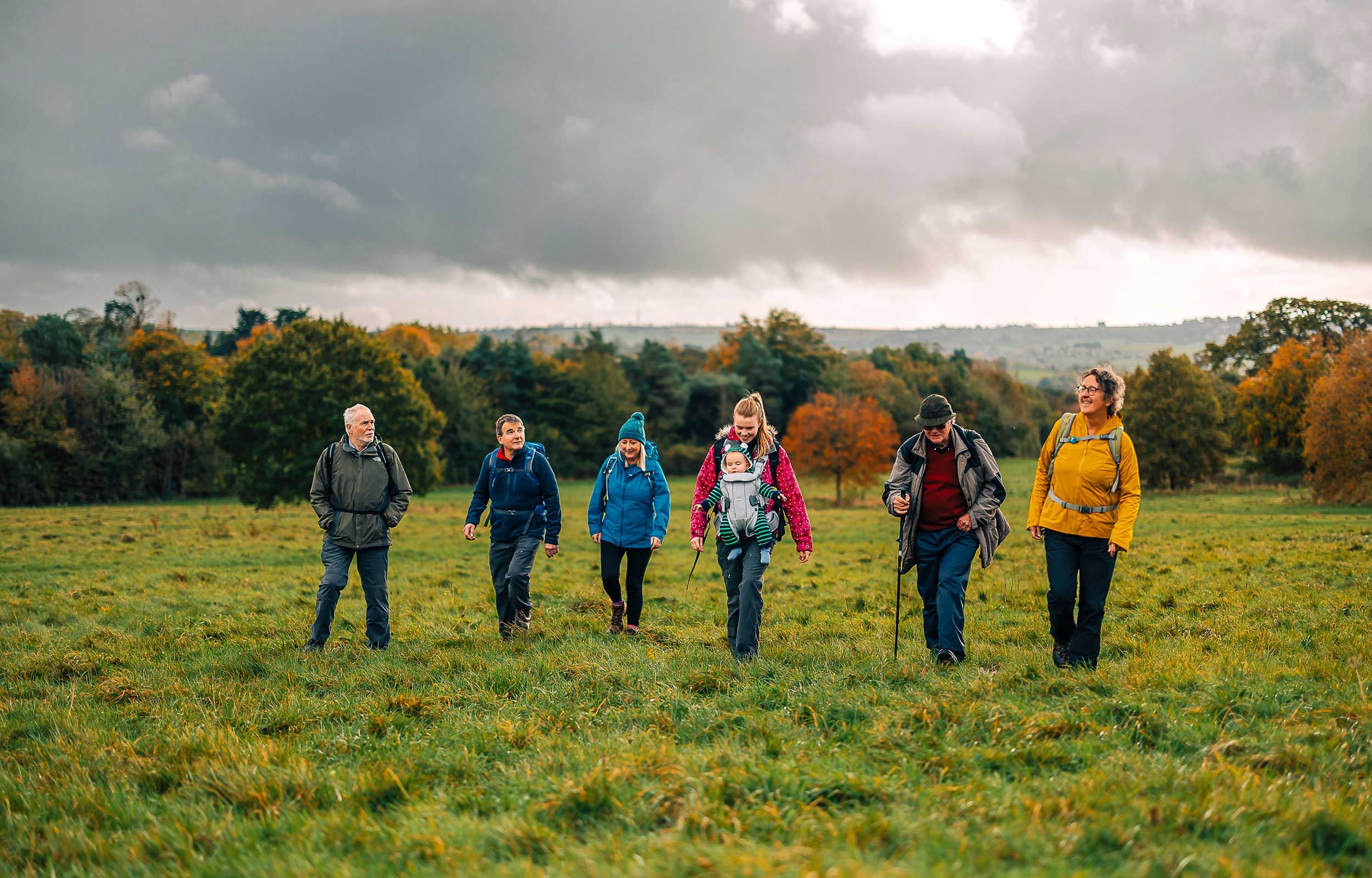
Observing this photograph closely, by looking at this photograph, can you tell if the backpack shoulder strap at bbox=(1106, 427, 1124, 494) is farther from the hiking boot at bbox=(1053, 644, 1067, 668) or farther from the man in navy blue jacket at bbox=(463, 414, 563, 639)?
the man in navy blue jacket at bbox=(463, 414, 563, 639)

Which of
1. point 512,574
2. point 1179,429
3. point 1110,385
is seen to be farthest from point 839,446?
point 1110,385

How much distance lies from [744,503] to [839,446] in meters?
40.9

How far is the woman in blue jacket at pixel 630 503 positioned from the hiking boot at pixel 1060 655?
3.93 m

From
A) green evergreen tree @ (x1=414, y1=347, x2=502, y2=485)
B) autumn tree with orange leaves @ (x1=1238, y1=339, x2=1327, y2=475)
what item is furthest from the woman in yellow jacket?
green evergreen tree @ (x1=414, y1=347, x2=502, y2=485)

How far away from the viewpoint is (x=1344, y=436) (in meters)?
33.2

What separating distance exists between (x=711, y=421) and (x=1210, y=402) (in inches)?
1620

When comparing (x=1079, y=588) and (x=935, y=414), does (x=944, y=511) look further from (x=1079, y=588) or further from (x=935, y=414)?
(x=1079, y=588)

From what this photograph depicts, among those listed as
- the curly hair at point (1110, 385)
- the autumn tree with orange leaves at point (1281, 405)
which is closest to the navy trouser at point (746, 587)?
the curly hair at point (1110, 385)

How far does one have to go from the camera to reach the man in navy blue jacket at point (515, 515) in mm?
9469

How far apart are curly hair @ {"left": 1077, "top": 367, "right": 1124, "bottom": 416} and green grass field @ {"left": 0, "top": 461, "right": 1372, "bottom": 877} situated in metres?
2.17

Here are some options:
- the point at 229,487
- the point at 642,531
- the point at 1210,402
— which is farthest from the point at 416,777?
the point at 1210,402

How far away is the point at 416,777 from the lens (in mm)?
4762

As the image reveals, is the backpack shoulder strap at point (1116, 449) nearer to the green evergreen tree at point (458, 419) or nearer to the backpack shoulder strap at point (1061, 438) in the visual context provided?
the backpack shoulder strap at point (1061, 438)

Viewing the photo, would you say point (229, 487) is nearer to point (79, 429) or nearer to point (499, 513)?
point (79, 429)
